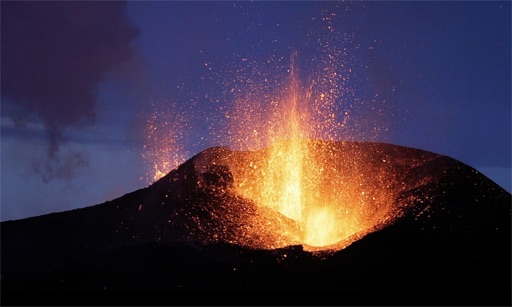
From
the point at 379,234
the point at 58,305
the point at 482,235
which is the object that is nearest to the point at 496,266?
the point at 482,235

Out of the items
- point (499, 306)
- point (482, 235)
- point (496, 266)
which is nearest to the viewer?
point (499, 306)

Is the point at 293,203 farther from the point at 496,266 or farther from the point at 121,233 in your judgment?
the point at 496,266

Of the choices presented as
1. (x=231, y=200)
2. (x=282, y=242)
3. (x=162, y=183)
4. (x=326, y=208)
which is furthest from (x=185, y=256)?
(x=326, y=208)

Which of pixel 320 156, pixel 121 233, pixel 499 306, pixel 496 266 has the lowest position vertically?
pixel 499 306

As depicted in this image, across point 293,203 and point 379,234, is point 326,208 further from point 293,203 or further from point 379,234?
point 379,234

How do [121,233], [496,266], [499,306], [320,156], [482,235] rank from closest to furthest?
[499,306], [496,266], [482,235], [121,233], [320,156]

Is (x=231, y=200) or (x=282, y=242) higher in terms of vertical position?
(x=231, y=200)

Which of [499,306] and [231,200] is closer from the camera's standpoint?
[499,306]
